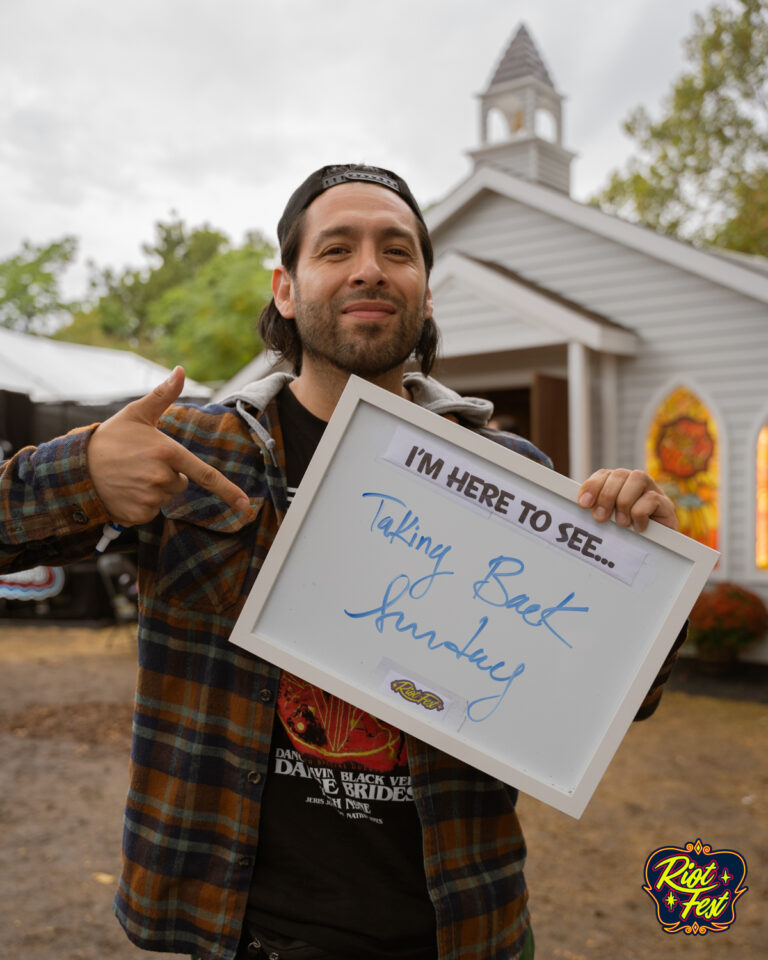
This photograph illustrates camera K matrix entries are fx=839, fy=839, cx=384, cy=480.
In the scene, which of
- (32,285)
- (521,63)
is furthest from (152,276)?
(521,63)

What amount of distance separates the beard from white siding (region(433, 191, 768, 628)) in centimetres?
796

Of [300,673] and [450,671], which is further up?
[450,671]

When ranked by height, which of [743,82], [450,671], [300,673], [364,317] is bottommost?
[300,673]

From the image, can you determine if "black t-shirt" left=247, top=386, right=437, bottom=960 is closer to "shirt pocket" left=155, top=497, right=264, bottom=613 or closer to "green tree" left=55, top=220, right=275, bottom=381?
"shirt pocket" left=155, top=497, right=264, bottom=613

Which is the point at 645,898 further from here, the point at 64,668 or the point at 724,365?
the point at 64,668

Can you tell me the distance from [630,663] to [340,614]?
1.64ft

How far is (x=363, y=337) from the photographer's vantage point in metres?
1.64

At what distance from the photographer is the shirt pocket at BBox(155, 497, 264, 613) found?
1.57 meters

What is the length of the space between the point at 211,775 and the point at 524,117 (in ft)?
40.9

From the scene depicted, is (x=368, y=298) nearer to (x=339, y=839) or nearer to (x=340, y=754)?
(x=340, y=754)

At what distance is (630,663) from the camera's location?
1419 mm

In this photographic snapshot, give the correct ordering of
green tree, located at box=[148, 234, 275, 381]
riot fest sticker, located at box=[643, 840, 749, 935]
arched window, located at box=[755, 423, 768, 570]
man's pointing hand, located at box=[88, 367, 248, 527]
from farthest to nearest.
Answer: green tree, located at box=[148, 234, 275, 381], arched window, located at box=[755, 423, 768, 570], riot fest sticker, located at box=[643, 840, 749, 935], man's pointing hand, located at box=[88, 367, 248, 527]

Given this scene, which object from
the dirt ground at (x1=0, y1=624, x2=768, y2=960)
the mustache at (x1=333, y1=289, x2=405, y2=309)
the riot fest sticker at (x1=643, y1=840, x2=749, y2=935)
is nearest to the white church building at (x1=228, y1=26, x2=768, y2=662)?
Result: the dirt ground at (x1=0, y1=624, x2=768, y2=960)

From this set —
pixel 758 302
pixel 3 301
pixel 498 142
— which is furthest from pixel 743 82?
pixel 3 301
